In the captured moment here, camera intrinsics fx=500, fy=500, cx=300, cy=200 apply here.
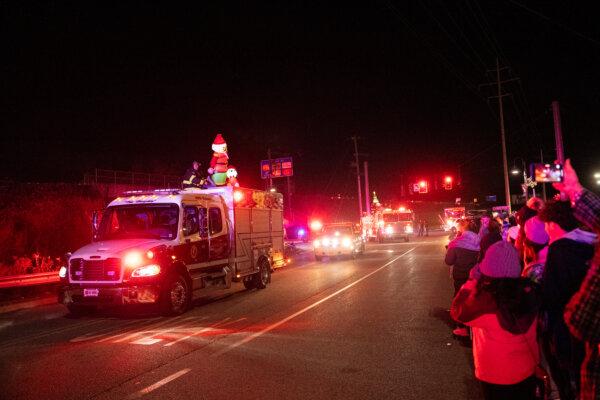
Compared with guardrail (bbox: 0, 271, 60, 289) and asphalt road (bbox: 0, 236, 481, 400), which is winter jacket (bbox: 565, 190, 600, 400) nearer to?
asphalt road (bbox: 0, 236, 481, 400)

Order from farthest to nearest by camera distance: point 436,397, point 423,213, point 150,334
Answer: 1. point 423,213
2. point 150,334
3. point 436,397

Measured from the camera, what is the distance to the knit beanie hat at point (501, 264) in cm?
305

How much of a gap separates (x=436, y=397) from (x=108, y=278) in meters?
7.31

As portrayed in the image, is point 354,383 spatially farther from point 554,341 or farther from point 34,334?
point 34,334

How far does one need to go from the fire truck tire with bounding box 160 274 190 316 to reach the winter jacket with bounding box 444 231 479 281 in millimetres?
5785

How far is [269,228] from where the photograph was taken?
1620 centimetres

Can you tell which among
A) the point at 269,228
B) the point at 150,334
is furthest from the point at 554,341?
the point at 269,228

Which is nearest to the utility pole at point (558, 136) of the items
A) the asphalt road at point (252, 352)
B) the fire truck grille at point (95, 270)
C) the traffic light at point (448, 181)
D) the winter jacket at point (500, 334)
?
the asphalt road at point (252, 352)

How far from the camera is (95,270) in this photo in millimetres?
10281

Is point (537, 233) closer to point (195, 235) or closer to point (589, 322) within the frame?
point (589, 322)

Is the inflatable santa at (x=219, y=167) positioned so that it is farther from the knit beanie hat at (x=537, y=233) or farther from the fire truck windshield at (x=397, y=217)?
the fire truck windshield at (x=397, y=217)

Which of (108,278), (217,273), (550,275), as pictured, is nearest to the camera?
(550,275)

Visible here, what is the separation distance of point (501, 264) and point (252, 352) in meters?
4.89

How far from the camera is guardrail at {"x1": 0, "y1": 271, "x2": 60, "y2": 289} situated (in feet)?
49.8
